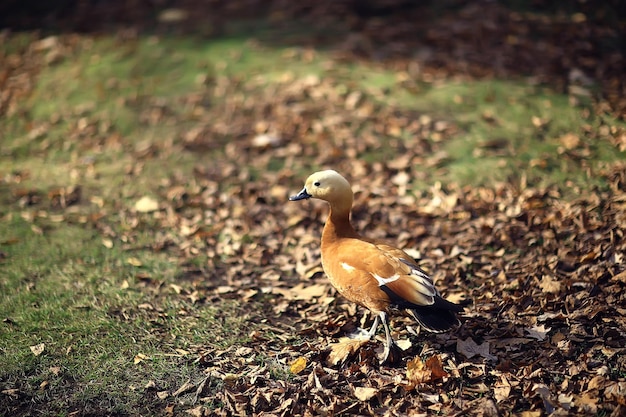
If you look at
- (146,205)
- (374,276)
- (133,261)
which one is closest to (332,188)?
(374,276)

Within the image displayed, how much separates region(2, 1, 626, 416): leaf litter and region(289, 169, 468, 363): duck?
25 centimetres

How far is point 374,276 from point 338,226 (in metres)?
0.57

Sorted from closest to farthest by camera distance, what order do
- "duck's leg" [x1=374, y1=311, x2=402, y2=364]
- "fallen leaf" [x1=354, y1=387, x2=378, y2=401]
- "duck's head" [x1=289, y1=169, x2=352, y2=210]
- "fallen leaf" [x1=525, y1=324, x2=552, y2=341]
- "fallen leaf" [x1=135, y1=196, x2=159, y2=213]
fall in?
"fallen leaf" [x1=354, y1=387, x2=378, y2=401] < "duck's leg" [x1=374, y1=311, x2=402, y2=364] < "fallen leaf" [x1=525, y1=324, x2=552, y2=341] < "duck's head" [x1=289, y1=169, x2=352, y2=210] < "fallen leaf" [x1=135, y1=196, x2=159, y2=213]

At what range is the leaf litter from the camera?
11.8 feet

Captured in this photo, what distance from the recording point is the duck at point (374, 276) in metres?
3.69

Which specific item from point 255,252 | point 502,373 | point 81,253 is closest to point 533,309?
point 502,373

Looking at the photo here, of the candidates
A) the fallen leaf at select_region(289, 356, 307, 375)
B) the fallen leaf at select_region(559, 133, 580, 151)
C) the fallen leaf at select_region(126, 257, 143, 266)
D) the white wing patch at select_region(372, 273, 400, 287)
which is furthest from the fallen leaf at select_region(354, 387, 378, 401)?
the fallen leaf at select_region(559, 133, 580, 151)

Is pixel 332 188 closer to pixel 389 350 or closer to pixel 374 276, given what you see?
pixel 374 276

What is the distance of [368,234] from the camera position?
17.9 ft

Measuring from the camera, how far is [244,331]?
13.9 feet

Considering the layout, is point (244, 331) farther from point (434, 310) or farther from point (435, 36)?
point (435, 36)

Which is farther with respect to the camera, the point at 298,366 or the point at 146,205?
the point at 146,205

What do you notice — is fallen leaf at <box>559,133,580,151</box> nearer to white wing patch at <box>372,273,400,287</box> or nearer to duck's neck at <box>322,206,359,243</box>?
duck's neck at <box>322,206,359,243</box>

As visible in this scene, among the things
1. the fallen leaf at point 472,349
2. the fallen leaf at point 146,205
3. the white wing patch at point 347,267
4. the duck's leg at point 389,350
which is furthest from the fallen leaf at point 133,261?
the fallen leaf at point 472,349
